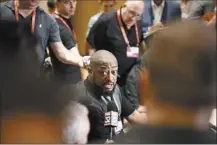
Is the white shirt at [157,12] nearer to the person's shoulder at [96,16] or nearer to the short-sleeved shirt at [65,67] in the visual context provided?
the person's shoulder at [96,16]

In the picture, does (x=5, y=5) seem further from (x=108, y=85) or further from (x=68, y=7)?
(x=108, y=85)

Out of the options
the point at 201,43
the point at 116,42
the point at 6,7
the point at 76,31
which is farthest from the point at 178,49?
the point at 6,7

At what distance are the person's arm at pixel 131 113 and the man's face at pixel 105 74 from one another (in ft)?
0.23

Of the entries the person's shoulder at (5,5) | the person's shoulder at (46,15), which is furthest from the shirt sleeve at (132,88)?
the person's shoulder at (5,5)

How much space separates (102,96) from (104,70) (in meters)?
0.10

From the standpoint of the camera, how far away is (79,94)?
77.2 inches

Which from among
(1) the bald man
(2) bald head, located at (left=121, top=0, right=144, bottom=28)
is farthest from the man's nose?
(2) bald head, located at (left=121, top=0, right=144, bottom=28)

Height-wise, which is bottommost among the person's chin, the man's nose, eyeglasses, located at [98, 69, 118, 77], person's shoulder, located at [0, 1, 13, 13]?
the person's chin

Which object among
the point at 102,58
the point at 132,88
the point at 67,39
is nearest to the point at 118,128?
the point at 132,88

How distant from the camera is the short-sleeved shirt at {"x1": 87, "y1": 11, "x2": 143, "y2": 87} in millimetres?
2016

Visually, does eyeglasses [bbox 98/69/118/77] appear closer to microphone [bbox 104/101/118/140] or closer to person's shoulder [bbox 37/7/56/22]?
microphone [bbox 104/101/118/140]

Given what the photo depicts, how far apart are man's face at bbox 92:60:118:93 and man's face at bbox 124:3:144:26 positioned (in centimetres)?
17

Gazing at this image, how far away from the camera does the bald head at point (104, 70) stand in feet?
6.46

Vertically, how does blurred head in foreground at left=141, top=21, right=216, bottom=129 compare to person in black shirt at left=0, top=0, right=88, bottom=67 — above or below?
below
